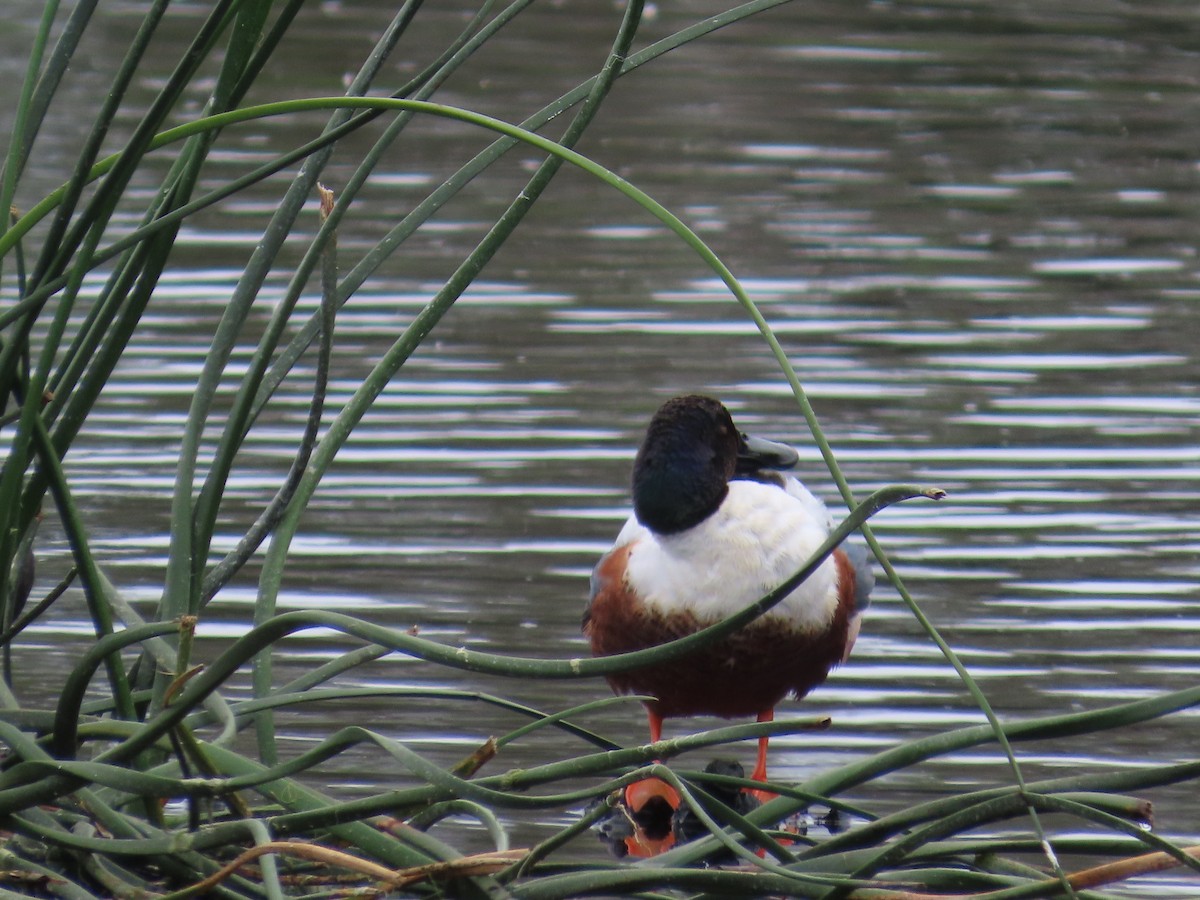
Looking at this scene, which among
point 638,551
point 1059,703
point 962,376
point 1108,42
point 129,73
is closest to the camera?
point 129,73

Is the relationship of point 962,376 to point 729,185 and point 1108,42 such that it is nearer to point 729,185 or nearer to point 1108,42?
point 729,185

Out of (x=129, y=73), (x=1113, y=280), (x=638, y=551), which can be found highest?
(x=129, y=73)

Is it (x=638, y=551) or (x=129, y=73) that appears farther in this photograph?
(x=638, y=551)

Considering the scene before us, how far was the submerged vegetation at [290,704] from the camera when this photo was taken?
2.62 metres

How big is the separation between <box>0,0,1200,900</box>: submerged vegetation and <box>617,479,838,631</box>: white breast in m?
0.95

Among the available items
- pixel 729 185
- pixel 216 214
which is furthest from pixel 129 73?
pixel 729 185

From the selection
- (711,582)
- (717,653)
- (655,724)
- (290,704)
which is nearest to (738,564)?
(711,582)

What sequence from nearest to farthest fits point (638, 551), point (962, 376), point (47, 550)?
point (638, 551) < point (47, 550) < point (962, 376)

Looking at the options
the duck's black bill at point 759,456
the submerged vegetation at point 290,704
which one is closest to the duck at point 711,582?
the duck's black bill at point 759,456

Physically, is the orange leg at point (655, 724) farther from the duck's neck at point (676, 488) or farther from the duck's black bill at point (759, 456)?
the duck's black bill at point (759, 456)

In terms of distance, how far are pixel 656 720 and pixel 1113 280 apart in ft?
19.0

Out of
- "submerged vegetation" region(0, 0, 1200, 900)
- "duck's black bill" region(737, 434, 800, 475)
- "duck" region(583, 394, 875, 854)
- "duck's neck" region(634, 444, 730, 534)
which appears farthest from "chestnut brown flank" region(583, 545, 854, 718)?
"submerged vegetation" region(0, 0, 1200, 900)

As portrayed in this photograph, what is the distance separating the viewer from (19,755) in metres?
2.92

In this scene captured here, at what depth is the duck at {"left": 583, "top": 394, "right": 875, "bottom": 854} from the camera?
4145 mm
